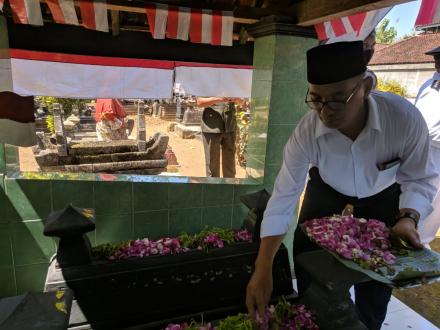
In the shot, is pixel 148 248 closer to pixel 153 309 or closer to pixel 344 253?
pixel 153 309

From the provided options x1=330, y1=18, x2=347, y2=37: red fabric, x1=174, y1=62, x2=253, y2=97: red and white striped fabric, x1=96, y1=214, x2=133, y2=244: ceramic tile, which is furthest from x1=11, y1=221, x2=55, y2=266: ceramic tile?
x1=330, y1=18, x2=347, y2=37: red fabric

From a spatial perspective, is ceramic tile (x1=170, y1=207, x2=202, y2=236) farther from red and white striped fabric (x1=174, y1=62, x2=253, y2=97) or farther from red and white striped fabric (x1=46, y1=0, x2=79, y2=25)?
red and white striped fabric (x1=174, y1=62, x2=253, y2=97)

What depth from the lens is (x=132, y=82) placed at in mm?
4473

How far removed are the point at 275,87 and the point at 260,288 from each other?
205cm

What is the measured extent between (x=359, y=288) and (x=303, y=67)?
6.40ft

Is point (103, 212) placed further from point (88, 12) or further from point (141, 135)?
point (141, 135)

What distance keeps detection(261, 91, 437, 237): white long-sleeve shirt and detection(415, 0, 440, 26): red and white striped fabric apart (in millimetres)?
865

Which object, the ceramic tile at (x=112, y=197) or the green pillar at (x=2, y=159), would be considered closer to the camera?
the green pillar at (x=2, y=159)

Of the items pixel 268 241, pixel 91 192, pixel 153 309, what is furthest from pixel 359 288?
pixel 91 192

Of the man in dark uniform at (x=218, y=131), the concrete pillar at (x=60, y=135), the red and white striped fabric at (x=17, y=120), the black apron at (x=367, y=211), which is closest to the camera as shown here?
the black apron at (x=367, y=211)

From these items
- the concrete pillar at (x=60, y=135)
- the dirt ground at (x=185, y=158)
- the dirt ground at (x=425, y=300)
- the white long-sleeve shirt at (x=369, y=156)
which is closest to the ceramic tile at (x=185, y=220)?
the white long-sleeve shirt at (x=369, y=156)

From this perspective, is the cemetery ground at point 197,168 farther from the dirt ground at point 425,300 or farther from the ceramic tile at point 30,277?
the ceramic tile at point 30,277

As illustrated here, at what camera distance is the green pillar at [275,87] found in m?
2.94

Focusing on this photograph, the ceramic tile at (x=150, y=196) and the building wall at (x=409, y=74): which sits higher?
the building wall at (x=409, y=74)
